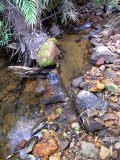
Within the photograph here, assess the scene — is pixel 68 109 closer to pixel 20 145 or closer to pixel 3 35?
pixel 20 145

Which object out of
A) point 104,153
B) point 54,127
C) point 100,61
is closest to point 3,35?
point 100,61

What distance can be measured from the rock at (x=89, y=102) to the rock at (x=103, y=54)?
27.1 inches

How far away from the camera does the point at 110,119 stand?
2615mm

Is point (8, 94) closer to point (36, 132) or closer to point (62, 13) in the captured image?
point (36, 132)

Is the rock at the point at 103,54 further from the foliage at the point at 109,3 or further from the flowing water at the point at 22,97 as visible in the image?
the foliage at the point at 109,3

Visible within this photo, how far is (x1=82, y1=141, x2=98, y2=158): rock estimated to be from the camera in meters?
2.35

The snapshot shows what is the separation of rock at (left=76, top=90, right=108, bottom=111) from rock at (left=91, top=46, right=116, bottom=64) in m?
0.69

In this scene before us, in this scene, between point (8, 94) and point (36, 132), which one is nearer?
point (36, 132)

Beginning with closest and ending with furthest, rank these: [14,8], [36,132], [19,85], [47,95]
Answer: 1. [36,132]
2. [47,95]
3. [19,85]
4. [14,8]

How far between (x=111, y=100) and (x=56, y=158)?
2.80ft

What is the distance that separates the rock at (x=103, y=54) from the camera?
11.1ft

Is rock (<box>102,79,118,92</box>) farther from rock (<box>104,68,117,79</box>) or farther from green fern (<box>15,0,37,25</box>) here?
green fern (<box>15,0,37,25</box>)

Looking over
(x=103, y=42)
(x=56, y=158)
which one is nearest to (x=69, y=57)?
(x=103, y=42)

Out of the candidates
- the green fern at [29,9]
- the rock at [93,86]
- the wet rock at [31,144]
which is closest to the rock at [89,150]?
the wet rock at [31,144]
